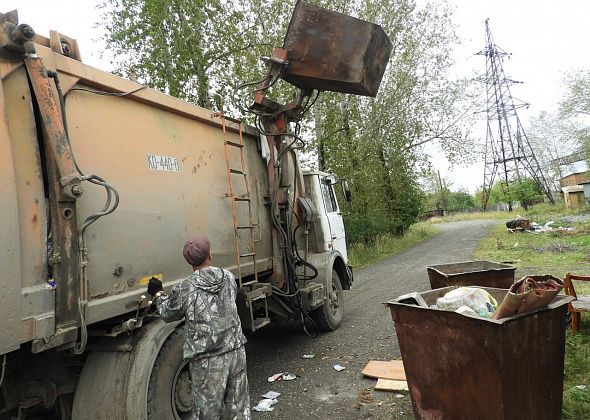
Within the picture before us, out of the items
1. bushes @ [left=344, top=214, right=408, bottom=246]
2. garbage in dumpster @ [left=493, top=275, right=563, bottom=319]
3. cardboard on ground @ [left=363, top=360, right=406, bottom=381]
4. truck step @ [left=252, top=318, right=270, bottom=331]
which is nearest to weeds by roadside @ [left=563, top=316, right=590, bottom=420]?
garbage in dumpster @ [left=493, top=275, right=563, bottom=319]

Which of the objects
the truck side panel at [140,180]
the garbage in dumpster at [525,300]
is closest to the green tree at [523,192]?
the truck side panel at [140,180]

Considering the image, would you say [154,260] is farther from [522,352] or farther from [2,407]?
[522,352]

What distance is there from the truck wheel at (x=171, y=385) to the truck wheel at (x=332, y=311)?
297 centimetres

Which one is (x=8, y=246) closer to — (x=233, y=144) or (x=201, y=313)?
(x=201, y=313)

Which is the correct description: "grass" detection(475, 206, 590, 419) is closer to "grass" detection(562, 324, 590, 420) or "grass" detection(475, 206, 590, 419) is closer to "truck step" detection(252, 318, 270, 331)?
"grass" detection(562, 324, 590, 420)

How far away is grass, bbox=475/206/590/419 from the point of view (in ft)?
11.2

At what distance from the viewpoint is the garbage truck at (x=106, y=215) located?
224 centimetres

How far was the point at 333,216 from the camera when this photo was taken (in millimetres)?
6934

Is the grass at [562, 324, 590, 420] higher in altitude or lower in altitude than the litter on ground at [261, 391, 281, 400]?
lower

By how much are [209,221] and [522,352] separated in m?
2.63

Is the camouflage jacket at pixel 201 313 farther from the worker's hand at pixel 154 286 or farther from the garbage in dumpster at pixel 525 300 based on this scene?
the garbage in dumpster at pixel 525 300

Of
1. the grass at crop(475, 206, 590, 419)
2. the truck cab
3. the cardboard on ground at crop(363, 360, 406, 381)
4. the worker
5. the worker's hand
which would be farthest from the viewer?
the truck cab

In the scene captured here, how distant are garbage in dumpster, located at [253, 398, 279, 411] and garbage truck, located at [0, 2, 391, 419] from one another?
708 mm

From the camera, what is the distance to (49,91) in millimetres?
2369
